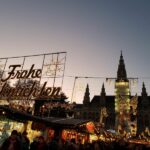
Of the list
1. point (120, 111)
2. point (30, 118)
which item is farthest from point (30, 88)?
point (120, 111)

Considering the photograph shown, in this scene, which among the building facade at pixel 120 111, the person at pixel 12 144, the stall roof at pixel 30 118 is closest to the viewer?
the person at pixel 12 144

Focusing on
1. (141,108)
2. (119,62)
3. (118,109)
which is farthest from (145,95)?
(119,62)

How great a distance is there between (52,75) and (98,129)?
7536mm

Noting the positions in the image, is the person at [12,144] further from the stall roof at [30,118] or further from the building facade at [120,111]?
the building facade at [120,111]

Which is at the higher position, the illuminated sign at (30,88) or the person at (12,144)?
the illuminated sign at (30,88)

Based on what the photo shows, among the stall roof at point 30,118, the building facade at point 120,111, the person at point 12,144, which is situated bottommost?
the person at point 12,144

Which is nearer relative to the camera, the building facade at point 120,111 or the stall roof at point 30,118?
the stall roof at point 30,118

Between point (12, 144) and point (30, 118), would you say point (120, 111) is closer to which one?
point (30, 118)

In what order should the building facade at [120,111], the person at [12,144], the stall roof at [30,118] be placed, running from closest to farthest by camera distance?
1. the person at [12,144]
2. the stall roof at [30,118]
3. the building facade at [120,111]

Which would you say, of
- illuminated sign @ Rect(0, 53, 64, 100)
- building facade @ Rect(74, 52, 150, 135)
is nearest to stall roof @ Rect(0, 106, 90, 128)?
illuminated sign @ Rect(0, 53, 64, 100)

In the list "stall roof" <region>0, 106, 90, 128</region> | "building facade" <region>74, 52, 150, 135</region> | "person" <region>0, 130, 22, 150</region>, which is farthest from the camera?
→ "building facade" <region>74, 52, 150, 135</region>

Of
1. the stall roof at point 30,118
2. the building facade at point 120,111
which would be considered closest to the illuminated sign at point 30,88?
the stall roof at point 30,118

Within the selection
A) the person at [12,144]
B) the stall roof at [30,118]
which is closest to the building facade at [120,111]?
the stall roof at [30,118]

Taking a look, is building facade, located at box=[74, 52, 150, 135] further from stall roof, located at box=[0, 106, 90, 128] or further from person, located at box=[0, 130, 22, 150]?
person, located at box=[0, 130, 22, 150]
